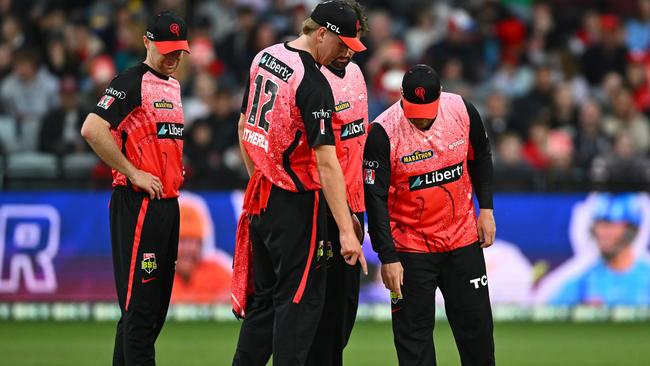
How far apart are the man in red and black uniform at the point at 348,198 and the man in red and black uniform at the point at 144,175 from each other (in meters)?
1.09

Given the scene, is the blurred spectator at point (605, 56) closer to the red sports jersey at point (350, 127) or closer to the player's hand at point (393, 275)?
the red sports jersey at point (350, 127)

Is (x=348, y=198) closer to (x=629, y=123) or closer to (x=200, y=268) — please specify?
(x=200, y=268)

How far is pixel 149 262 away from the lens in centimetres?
827

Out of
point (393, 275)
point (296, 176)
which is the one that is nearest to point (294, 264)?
point (296, 176)

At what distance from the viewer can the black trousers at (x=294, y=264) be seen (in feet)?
24.3

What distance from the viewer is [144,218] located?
326 inches

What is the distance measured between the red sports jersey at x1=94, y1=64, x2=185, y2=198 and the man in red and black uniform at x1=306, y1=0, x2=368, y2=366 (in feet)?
3.66

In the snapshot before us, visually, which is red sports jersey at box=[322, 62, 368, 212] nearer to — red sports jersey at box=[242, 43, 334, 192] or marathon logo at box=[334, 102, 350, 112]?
marathon logo at box=[334, 102, 350, 112]

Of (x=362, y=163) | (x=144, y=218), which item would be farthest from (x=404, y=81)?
(x=144, y=218)

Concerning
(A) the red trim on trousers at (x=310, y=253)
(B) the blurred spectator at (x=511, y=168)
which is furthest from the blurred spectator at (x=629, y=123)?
(A) the red trim on trousers at (x=310, y=253)

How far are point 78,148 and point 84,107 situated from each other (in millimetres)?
860

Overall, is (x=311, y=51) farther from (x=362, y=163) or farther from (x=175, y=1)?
(x=175, y=1)

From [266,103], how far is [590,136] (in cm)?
1021

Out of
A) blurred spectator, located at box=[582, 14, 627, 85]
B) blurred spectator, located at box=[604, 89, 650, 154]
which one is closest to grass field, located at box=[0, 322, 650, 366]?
blurred spectator, located at box=[604, 89, 650, 154]
